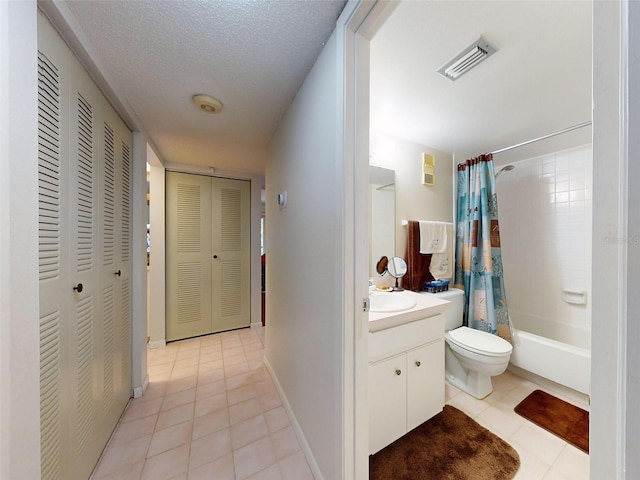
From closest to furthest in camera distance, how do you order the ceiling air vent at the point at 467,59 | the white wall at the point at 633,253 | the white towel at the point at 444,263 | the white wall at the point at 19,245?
the white wall at the point at 633,253 < the white wall at the point at 19,245 < the ceiling air vent at the point at 467,59 < the white towel at the point at 444,263

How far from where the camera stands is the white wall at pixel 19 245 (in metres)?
0.63

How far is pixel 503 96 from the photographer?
4.87ft

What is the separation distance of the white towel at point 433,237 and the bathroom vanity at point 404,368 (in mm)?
695

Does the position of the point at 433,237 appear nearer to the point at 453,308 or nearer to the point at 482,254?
the point at 482,254

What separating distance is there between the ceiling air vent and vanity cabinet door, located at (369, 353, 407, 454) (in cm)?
159

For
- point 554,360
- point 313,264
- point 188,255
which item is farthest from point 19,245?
point 554,360

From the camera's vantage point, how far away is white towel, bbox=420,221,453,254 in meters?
2.04

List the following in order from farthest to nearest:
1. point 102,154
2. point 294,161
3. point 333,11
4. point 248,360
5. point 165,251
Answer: point 165,251, point 248,360, point 294,161, point 102,154, point 333,11

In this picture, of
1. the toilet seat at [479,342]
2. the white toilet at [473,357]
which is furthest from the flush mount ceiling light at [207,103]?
the toilet seat at [479,342]

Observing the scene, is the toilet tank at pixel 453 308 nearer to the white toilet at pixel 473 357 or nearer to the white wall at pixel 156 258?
the white toilet at pixel 473 357

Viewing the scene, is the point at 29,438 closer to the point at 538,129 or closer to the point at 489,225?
the point at 489,225

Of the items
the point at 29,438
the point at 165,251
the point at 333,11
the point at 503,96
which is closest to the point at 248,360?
the point at 165,251

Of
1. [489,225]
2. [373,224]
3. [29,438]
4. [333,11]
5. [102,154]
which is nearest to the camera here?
[29,438]

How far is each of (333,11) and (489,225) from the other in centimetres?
205
